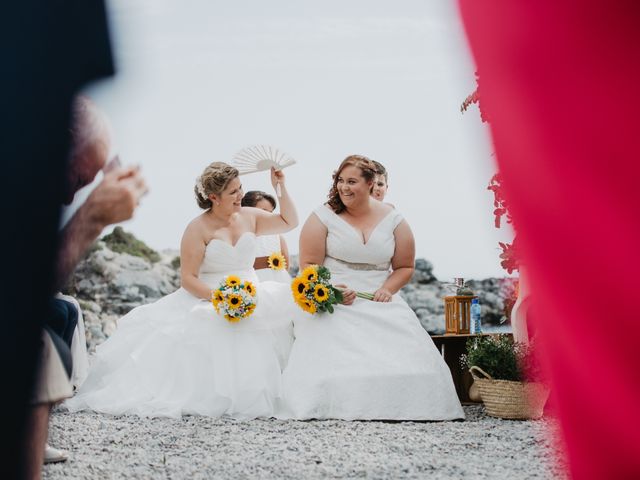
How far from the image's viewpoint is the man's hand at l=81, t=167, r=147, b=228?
5.93 feet

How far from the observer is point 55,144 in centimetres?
170

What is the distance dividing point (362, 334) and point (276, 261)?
2.18 m

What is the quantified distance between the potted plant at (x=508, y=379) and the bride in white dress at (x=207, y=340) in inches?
57.7

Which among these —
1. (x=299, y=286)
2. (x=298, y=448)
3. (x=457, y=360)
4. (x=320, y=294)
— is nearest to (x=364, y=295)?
(x=320, y=294)

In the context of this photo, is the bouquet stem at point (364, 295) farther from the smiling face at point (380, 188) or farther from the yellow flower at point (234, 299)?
the smiling face at point (380, 188)

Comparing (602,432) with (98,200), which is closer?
(602,432)

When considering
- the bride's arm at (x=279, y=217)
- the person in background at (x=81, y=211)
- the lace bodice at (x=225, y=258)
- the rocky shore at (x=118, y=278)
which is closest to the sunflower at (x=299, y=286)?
the lace bodice at (x=225, y=258)

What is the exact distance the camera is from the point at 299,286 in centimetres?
565

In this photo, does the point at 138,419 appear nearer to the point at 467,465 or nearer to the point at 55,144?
the point at 467,465

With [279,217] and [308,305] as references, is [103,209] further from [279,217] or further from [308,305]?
[279,217]

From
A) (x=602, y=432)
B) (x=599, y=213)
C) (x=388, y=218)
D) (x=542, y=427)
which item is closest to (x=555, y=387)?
(x=602, y=432)

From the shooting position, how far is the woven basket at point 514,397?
17.6 ft

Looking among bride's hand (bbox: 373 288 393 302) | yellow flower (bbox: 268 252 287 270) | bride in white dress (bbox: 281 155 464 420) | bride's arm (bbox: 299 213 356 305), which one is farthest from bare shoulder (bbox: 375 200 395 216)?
yellow flower (bbox: 268 252 287 270)

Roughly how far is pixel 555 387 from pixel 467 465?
2272mm
